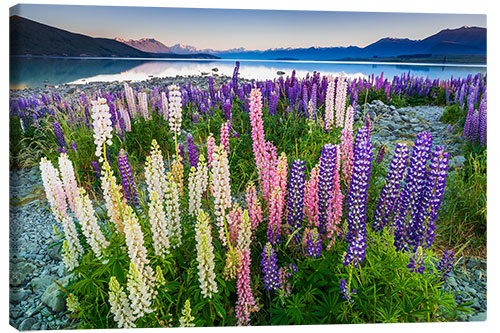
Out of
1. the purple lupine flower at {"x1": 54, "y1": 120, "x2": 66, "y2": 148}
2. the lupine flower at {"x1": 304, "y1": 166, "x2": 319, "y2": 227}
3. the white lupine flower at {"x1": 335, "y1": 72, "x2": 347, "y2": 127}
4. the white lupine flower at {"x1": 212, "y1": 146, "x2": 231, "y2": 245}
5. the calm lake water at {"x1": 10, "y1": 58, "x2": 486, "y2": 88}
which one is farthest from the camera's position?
the white lupine flower at {"x1": 335, "y1": 72, "x2": 347, "y2": 127}

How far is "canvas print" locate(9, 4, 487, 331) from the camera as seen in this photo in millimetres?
2467

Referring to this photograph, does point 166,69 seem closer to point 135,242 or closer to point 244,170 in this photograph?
point 244,170

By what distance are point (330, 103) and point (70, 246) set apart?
2803 millimetres

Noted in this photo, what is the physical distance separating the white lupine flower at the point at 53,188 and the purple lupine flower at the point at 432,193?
2610 millimetres

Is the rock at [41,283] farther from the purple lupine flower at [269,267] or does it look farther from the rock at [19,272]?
the purple lupine flower at [269,267]

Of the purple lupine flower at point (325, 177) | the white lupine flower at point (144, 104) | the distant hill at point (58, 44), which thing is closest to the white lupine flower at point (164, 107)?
the white lupine flower at point (144, 104)

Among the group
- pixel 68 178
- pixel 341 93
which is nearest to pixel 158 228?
pixel 68 178

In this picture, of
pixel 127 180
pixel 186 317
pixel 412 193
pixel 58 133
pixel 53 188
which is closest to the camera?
pixel 186 317

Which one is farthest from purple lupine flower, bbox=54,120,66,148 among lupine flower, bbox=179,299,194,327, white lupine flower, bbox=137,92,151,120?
lupine flower, bbox=179,299,194,327

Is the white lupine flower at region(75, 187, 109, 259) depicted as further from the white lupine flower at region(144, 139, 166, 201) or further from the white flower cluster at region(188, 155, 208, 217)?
the white flower cluster at region(188, 155, 208, 217)

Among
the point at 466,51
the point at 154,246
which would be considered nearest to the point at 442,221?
the point at 466,51

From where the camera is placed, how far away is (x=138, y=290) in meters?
2.20

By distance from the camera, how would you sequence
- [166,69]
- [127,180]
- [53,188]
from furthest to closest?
[166,69], [127,180], [53,188]

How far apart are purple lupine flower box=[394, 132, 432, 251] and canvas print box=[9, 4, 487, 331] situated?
14 millimetres
